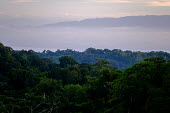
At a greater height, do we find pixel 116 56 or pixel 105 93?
pixel 116 56

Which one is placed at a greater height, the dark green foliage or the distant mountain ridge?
the distant mountain ridge

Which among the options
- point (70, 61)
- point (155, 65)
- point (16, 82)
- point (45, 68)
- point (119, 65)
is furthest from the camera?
point (119, 65)

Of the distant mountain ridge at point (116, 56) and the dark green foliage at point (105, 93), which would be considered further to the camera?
the distant mountain ridge at point (116, 56)

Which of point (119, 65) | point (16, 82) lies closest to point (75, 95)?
point (16, 82)

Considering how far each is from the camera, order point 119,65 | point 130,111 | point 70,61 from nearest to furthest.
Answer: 1. point 130,111
2. point 70,61
3. point 119,65

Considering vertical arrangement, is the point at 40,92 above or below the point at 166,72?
below

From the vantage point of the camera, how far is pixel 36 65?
163 ft

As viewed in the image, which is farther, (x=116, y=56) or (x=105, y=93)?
(x=116, y=56)

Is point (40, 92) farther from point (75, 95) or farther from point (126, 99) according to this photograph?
point (126, 99)

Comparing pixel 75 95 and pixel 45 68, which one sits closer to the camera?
pixel 75 95

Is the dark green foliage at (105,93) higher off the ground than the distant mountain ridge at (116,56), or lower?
lower

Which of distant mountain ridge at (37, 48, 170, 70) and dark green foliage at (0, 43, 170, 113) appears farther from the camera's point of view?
distant mountain ridge at (37, 48, 170, 70)

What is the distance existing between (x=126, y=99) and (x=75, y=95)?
9262mm

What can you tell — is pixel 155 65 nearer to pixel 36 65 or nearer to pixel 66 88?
pixel 66 88
